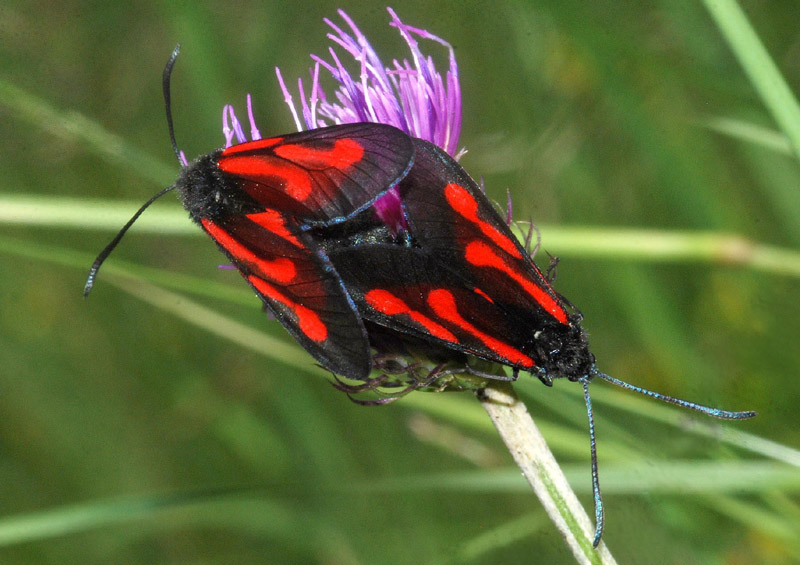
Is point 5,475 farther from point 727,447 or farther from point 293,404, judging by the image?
point 727,447

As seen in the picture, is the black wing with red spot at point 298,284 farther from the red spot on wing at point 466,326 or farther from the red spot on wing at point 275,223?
the red spot on wing at point 466,326

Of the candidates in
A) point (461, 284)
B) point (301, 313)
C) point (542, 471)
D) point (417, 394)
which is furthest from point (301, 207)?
point (417, 394)

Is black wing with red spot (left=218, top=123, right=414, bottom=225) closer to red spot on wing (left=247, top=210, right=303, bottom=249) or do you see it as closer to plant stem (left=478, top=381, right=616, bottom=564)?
red spot on wing (left=247, top=210, right=303, bottom=249)

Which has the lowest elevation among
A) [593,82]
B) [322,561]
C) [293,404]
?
[322,561]

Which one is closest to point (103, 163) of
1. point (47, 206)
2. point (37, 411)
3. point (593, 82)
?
point (37, 411)

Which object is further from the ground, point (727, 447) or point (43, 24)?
point (43, 24)

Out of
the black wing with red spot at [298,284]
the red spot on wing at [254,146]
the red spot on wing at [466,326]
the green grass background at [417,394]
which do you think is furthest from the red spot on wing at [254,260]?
the green grass background at [417,394]

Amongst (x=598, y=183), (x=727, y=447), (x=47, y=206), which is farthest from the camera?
(x=598, y=183)
